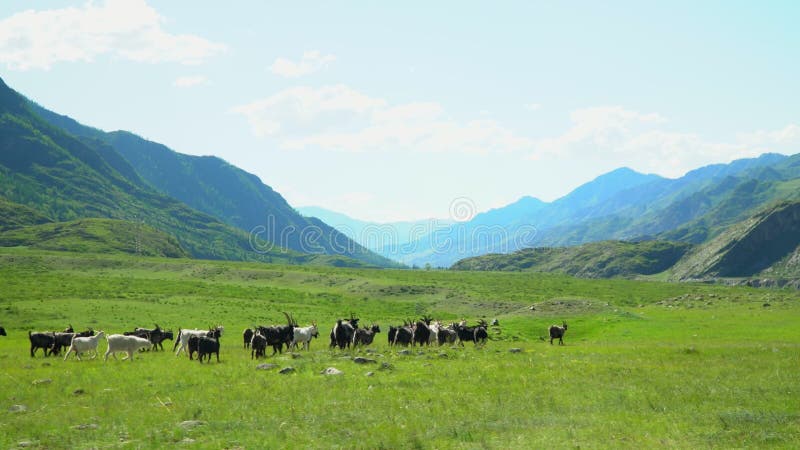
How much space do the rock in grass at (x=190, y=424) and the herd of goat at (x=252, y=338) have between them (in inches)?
536

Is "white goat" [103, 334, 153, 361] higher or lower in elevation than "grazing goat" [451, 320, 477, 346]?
higher

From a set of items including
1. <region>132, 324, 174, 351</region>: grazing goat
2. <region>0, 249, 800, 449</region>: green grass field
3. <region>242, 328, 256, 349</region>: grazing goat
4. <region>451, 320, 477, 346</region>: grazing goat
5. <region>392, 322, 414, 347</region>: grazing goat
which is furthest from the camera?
<region>451, 320, 477, 346</region>: grazing goat

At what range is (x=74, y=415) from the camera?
18797mm

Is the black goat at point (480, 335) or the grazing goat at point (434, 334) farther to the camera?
the grazing goat at point (434, 334)

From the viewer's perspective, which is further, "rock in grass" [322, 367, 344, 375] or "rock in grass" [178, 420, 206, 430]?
"rock in grass" [322, 367, 344, 375]

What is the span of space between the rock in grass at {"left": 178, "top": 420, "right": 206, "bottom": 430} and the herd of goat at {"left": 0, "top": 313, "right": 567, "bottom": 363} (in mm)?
13603

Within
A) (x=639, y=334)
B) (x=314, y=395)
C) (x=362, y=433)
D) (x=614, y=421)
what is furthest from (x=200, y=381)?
(x=639, y=334)

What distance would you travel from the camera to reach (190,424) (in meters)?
18.1

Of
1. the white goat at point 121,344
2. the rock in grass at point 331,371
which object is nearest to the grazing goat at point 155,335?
the white goat at point 121,344

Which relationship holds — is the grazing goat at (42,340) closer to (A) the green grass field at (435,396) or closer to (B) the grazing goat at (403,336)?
(A) the green grass field at (435,396)

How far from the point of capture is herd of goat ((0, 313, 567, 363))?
107 ft

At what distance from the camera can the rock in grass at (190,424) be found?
17.9 meters

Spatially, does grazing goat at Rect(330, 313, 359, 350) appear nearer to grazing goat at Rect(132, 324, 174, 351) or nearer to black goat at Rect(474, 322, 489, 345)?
black goat at Rect(474, 322, 489, 345)

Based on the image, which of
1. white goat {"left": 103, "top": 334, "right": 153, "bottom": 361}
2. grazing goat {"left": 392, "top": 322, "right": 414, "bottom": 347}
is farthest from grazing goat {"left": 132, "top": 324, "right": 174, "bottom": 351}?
grazing goat {"left": 392, "top": 322, "right": 414, "bottom": 347}
